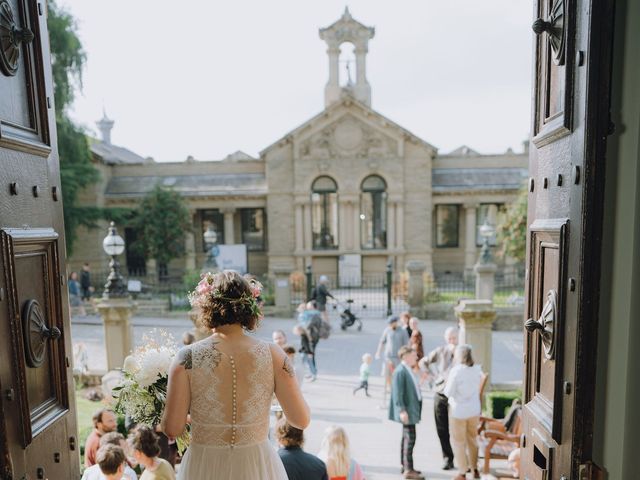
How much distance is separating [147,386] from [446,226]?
84.4 ft

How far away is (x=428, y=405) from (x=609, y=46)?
8.00 metres

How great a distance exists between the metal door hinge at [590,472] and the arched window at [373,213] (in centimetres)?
2327

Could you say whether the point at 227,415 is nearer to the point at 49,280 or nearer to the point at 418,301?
the point at 49,280

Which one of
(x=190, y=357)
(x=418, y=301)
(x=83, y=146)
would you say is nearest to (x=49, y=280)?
(x=190, y=357)

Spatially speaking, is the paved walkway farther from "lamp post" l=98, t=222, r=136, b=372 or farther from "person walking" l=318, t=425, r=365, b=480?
"lamp post" l=98, t=222, r=136, b=372

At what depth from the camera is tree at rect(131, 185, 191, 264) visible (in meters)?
22.7

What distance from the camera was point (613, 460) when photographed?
1.84 m

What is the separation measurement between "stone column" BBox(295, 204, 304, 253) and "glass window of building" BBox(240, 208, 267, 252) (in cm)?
325

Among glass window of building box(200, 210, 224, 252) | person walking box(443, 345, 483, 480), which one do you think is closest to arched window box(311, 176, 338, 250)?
glass window of building box(200, 210, 224, 252)

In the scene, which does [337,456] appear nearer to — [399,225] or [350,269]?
[350,269]

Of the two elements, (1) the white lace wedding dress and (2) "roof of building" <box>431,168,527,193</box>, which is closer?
(1) the white lace wedding dress

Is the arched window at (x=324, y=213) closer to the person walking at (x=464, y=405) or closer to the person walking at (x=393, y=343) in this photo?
the person walking at (x=393, y=343)

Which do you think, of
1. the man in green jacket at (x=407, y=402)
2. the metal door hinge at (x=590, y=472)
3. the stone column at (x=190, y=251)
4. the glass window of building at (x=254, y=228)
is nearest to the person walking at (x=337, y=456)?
the man in green jacket at (x=407, y=402)

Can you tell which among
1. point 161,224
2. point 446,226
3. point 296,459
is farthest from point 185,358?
point 446,226
